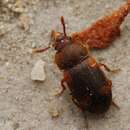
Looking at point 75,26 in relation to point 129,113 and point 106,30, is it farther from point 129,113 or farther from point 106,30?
point 129,113

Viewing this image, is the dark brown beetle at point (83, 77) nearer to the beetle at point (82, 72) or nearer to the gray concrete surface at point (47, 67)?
the beetle at point (82, 72)

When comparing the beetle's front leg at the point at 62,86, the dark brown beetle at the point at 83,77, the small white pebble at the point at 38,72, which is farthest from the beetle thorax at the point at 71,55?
the small white pebble at the point at 38,72

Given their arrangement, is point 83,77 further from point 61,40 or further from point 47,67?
point 47,67

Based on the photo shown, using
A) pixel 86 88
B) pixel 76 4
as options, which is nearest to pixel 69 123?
pixel 86 88

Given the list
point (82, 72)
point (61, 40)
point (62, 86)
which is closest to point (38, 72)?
point (62, 86)

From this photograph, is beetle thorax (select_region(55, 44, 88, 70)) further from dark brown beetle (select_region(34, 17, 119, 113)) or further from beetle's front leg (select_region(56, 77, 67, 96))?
beetle's front leg (select_region(56, 77, 67, 96))

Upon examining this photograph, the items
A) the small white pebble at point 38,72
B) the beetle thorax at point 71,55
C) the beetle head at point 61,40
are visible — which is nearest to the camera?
the beetle thorax at point 71,55
